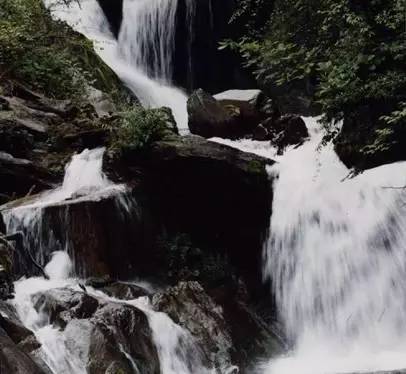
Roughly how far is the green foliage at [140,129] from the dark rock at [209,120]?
222 centimetres

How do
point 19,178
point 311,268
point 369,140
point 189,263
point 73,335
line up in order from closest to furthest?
point 73,335 → point 311,268 → point 369,140 → point 189,263 → point 19,178

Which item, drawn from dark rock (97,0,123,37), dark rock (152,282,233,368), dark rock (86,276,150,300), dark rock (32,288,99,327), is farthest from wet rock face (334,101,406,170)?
dark rock (97,0,123,37)

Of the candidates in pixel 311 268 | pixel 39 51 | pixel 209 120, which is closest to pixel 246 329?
pixel 311 268

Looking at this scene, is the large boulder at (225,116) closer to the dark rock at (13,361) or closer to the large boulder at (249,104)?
the large boulder at (249,104)

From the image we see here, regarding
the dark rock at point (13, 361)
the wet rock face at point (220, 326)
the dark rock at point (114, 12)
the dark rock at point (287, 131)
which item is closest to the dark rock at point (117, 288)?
the wet rock face at point (220, 326)

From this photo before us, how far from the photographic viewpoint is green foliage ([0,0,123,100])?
486 inches

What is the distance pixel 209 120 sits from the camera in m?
12.9

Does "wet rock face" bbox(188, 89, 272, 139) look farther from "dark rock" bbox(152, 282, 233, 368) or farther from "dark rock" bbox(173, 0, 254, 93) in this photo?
"dark rock" bbox(173, 0, 254, 93)

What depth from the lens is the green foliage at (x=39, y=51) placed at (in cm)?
1234

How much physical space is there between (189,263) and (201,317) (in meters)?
2.09

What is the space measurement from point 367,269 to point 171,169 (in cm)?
386

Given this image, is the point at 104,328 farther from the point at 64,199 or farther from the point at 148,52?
the point at 148,52

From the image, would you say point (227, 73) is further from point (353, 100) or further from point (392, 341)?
point (392, 341)

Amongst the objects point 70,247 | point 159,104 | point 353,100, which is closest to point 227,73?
point 159,104
